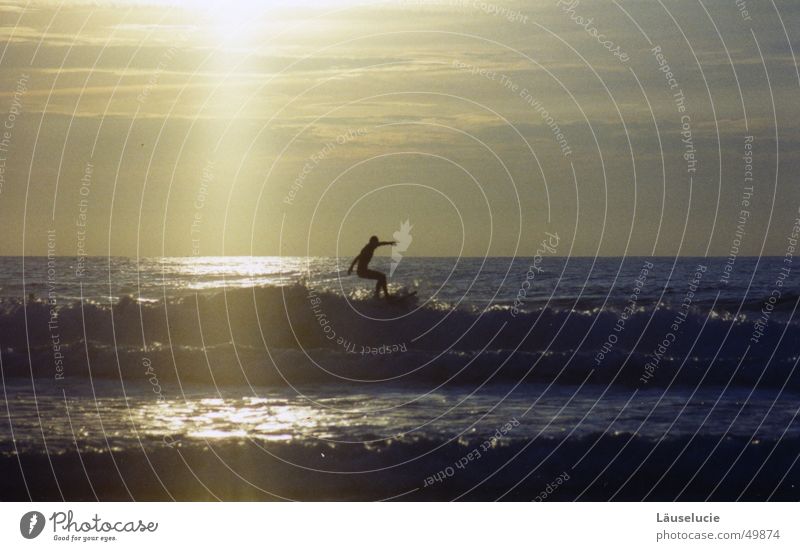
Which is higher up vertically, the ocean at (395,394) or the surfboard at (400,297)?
the surfboard at (400,297)

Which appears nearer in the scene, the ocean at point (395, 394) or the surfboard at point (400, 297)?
the ocean at point (395, 394)

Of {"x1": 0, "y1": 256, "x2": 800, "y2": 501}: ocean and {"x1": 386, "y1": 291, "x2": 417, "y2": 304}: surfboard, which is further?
{"x1": 386, "y1": 291, "x2": 417, "y2": 304}: surfboard

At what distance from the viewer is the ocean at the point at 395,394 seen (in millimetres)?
14664

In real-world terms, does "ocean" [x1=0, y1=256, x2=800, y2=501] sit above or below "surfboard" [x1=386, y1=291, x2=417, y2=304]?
below

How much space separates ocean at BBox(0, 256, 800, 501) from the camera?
14.7m

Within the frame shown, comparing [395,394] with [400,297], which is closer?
[395,394]

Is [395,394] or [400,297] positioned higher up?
[400,297]

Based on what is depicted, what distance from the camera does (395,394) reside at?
19.7 m

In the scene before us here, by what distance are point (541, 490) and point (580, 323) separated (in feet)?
44.0

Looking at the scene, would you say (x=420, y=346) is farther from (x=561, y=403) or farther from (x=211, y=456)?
(x=211, y=456)

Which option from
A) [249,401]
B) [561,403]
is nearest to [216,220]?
[249,401]
